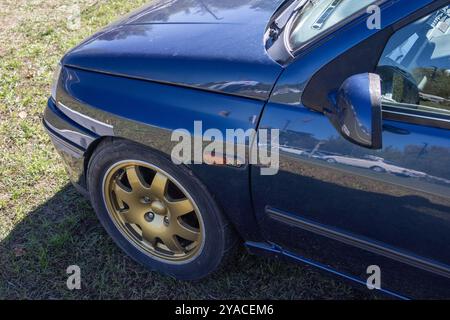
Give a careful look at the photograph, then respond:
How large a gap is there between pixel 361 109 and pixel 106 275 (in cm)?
163

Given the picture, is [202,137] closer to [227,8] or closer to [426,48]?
[227,8]

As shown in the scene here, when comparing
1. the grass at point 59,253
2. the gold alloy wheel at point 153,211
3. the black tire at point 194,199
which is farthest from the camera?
the grass at point 59,253

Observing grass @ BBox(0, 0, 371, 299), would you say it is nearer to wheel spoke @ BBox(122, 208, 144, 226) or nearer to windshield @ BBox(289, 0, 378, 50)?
wheel spoke @ BBox(122, 208, 144, 226)

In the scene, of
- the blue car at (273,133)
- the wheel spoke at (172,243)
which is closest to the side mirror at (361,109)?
the blue car at (273,133)

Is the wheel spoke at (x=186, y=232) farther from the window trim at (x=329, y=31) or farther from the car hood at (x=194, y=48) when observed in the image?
the window trim at (x=329, y=31)

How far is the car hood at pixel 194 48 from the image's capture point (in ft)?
5.87

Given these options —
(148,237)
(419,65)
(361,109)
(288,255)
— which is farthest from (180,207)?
(419,65)

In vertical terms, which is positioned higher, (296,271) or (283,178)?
(283,178)

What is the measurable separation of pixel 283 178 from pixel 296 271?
32.2 inches

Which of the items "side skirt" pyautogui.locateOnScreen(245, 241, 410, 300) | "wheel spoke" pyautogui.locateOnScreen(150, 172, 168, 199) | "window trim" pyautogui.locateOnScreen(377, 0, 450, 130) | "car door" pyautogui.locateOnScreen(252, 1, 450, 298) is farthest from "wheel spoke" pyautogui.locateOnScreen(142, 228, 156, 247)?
"window trim" pyautogui.locateOnScreen(377, 0, 450, 130)

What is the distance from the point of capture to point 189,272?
2334 mm

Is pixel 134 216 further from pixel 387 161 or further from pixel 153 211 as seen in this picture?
pixel 387 161
